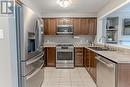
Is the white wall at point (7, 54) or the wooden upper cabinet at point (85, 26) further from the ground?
the wooden upper cabinet at point (85, 26)

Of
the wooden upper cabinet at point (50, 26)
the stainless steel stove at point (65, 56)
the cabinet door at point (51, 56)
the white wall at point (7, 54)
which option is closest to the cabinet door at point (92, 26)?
the stainless steel stove at point (65, 56)

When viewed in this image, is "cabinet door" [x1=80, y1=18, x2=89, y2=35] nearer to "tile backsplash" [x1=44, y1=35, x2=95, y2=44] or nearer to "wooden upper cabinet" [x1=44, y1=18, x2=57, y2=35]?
"tile backsplash" [x1=44, y1=35, x2=95, y2=44]

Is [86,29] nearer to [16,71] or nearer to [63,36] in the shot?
[63,36]

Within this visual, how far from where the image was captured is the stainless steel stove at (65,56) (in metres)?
6.64

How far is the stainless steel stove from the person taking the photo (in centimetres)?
664

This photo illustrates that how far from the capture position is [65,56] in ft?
21.8

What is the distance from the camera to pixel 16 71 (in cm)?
250

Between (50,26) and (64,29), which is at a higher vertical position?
(50,26)

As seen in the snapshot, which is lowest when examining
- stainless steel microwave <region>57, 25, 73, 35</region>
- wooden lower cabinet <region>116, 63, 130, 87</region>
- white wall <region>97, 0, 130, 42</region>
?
wooden lower cabinet <region>116, 63, 130, 87</region>

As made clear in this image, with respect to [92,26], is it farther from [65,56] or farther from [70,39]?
[65,56]

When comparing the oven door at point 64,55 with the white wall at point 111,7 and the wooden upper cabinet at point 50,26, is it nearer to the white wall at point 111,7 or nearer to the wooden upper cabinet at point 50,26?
the wooden upper cabinet at point 50,26

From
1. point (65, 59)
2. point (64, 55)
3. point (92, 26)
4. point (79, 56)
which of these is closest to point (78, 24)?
point (92, 26)

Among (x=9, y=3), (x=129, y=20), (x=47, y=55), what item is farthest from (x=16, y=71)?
(x=129, y=20)

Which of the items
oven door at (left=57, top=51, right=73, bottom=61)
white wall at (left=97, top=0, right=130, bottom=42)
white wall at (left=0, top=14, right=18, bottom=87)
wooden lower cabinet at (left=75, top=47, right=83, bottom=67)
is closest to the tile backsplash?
white wall at (left=97, top=0, right=130, bottom=42)
